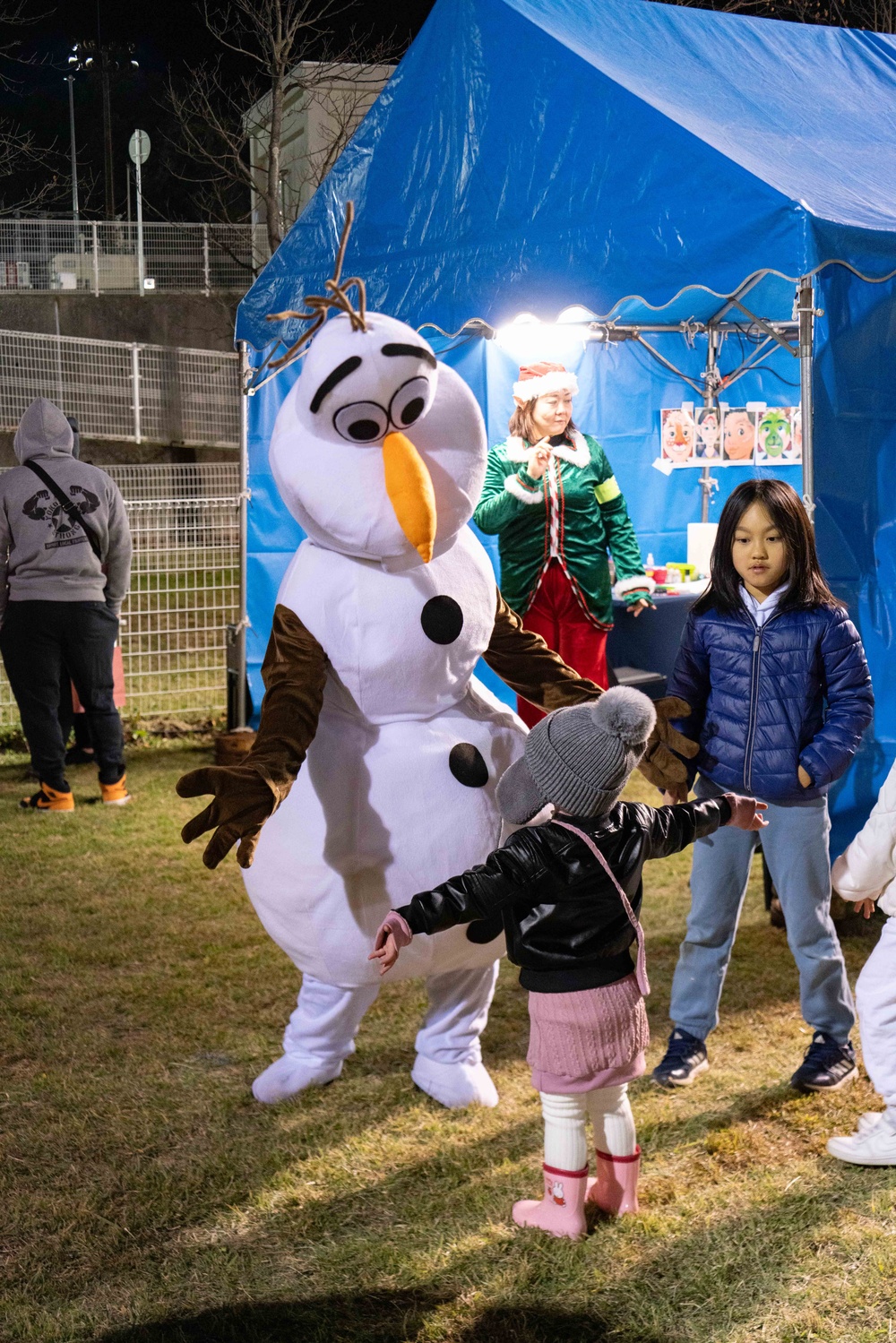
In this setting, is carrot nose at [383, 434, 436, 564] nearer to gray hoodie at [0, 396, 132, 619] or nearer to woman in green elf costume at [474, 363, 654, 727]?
woman in green elf costume at [474, 363, 654, 727]

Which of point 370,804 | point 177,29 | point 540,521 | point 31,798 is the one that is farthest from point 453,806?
point 177,29

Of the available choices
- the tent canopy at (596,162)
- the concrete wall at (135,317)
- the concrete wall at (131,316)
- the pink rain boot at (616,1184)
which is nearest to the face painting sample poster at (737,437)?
the tent canopy at (596,162)

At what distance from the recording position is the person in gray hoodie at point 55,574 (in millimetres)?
5316

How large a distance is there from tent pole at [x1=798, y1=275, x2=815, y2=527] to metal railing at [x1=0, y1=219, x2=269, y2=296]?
44.6ft

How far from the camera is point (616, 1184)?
2.54 metres

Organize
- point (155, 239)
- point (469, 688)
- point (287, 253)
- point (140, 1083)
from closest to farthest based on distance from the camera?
point (469, 688), point (140, 1083), point (287, 253), point (155, 239)

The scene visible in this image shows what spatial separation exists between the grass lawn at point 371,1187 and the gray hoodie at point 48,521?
1.79 metres

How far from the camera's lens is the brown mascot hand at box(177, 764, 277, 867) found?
239 centimetres

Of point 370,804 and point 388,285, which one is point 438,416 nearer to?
point 370,804

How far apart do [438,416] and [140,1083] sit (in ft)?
5.95

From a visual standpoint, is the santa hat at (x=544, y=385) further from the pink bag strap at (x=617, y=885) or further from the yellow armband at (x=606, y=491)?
the pink bag strap at (x=617, y=885)

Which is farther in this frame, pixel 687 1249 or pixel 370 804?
pixel 370 804

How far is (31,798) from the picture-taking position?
18.9ft

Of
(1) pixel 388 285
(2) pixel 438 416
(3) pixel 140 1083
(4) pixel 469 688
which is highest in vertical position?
(1) pixel 388 285
